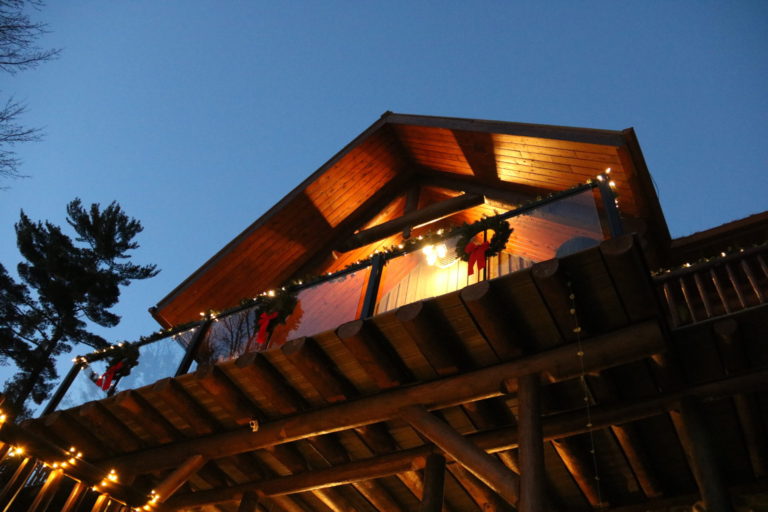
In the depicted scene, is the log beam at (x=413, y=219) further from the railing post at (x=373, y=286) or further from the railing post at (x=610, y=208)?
the railing post at (x=610, y=208)

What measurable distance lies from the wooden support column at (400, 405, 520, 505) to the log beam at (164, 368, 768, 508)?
35cm

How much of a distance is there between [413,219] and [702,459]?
712cm

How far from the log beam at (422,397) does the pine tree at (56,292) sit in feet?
49.5

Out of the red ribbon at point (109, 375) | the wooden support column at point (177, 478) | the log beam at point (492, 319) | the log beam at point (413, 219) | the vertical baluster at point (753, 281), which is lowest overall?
the wooden support column at point (177, 478)

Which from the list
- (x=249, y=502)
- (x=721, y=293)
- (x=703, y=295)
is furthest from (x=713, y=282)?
(x=249, y=502)

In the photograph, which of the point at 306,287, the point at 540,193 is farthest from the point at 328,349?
the point at 540,193

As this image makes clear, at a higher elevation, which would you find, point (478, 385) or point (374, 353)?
point (374, 353)

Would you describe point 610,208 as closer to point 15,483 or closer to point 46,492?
point 46,492

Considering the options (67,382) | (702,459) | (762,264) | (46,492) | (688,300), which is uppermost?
(762,264)

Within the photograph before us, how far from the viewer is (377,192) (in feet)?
42.2

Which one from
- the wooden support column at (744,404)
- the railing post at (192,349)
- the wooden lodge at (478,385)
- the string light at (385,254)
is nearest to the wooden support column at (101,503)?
the wooden lodge at (478,385)

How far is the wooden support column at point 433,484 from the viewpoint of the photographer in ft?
20.5

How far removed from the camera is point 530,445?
4977 millimetres

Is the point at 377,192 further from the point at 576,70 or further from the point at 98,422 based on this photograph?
the point at 576,70
